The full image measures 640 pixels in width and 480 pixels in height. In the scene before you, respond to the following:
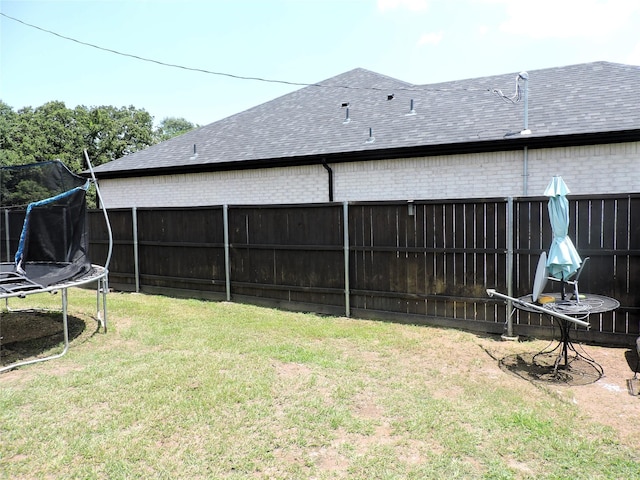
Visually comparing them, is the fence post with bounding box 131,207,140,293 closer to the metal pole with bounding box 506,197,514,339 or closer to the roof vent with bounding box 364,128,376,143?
the roof vent with bounding box 364,128,376,143

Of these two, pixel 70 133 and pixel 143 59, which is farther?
pixel 70 133

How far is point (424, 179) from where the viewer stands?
8078mm

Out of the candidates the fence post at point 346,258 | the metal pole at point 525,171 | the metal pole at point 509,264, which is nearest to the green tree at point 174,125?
the fence post at point 346,258

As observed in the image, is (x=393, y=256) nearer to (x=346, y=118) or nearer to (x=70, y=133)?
(x=346, y=118)

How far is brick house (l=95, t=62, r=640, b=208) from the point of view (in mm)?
7078

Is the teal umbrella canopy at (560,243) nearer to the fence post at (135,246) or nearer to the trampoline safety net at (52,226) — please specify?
the trampoline safety net at (52,226)

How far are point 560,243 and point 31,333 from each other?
6.72 metres

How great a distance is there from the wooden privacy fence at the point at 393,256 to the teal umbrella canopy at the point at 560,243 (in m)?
0.90

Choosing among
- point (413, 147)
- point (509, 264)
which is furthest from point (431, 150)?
point (509, 264)

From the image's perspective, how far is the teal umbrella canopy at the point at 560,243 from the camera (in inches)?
169

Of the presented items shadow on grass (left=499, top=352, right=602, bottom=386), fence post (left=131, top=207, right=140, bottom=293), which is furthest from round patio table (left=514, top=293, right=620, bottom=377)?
fence post (left=131, top=207, right=140, bottom=293)

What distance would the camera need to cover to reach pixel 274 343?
5.38 meters

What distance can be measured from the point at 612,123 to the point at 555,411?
17.9 ft

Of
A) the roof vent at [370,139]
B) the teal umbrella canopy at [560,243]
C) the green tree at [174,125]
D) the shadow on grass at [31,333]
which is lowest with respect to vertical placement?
the shadow on grass at [31,333]
